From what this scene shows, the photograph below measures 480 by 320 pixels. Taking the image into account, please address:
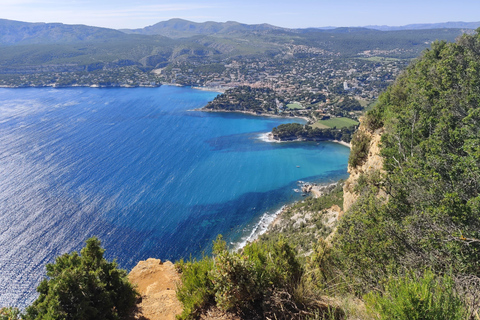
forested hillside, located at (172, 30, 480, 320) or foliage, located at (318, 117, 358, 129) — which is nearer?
forested hillside, located at (172, 30, 480, 320)

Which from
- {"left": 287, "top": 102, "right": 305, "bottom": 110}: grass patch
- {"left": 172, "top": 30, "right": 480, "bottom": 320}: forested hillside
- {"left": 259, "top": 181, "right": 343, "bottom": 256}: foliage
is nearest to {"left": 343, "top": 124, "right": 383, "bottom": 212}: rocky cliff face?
{"left": 172, "top": 30, "right": 480, "bottom": 320}: forested hillside

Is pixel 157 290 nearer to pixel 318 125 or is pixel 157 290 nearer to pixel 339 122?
pixel 318 125

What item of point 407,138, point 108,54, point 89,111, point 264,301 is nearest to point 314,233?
point 407,138

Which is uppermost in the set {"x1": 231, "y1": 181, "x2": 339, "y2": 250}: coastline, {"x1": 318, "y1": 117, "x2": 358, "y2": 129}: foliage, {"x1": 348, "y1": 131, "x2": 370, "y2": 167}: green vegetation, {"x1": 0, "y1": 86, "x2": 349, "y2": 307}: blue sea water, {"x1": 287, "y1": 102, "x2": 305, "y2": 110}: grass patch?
{"x1": 348, "y1": 131, "x2": 370, "y2": 167}: green vegetation


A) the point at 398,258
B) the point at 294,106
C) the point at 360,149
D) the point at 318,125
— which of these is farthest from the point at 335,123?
the point at 398,258

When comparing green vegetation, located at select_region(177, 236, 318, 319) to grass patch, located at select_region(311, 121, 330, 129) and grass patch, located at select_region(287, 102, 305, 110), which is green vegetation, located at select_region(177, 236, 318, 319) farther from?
grass patch, located at select_region(287, 102, 305, 110)

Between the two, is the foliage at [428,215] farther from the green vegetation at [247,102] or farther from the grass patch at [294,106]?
the grass patch at [294,106]

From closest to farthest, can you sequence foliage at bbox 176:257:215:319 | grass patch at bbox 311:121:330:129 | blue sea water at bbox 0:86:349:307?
foliage at bbox 176:257:215:319
blue sea water at bbox 0:86:349:307
grass patch at bbox 311:121:330:129
